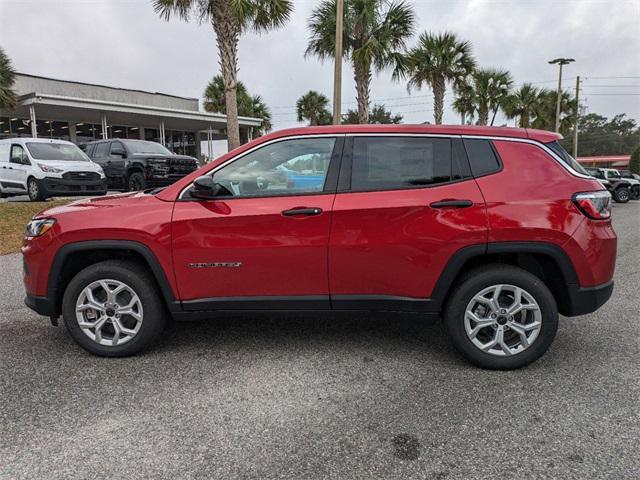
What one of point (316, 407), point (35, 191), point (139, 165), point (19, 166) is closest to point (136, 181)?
point (139, 165)

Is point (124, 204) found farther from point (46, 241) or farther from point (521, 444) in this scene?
point (521, 444)

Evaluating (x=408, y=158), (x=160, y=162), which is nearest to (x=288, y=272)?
(x=408, y=158)

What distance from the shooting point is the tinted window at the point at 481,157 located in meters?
3.37

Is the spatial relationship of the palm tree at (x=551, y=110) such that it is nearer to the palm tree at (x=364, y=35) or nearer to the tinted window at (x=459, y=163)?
the palm tree at (x=364, y=35)

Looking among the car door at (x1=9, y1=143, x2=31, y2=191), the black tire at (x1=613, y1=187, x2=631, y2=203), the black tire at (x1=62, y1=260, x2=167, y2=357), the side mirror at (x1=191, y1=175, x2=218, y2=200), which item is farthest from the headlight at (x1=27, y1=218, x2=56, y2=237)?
the black tire at (x1=613, y1=187, x2=631, y2=203)

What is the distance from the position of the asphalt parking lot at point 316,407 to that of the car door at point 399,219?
28 cm

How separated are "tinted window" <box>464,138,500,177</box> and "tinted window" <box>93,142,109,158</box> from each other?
1305 cm

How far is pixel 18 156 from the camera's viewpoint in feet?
40.7

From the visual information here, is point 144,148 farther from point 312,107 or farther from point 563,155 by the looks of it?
point 312,107

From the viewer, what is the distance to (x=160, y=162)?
514 inches

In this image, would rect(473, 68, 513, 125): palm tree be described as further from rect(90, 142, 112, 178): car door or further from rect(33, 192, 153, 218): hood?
rect(33, 192, 153, 218): hood

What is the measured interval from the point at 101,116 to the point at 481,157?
2445 cm

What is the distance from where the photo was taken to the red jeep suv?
10.8 ft

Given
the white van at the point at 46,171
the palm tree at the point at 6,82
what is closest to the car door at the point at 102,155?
the white van at the point at 46,171
